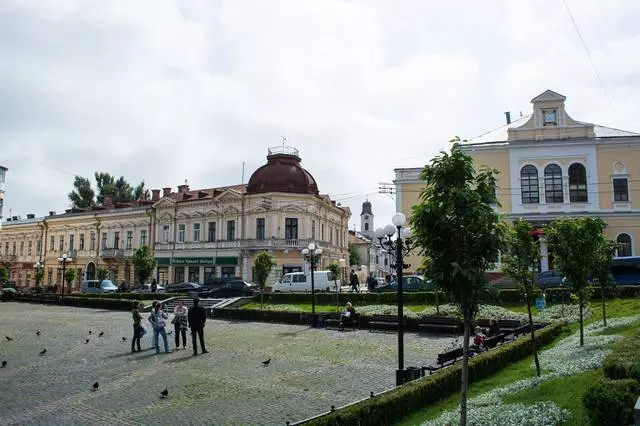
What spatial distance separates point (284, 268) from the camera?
4747 cm

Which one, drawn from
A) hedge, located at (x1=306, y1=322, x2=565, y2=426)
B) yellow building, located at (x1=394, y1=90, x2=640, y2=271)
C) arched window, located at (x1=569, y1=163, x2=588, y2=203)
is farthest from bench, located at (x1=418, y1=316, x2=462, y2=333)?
arched window, located at (x1=569, y1=163, x2=588, y2=203)

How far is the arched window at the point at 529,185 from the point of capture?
4125 centimetres

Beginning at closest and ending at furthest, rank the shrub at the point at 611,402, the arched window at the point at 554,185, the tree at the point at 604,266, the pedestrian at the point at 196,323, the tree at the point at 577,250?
1. the shrub at the point at 611,402
2. the tree at the point at 577,250
3. the tree at the point at 604,266
4. the pedestrian at the point at 196,323
5. the arched window at the point at 554,185

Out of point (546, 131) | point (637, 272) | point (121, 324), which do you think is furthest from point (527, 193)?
point (121, 324)

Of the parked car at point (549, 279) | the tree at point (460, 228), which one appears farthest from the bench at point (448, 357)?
the parked car at point (549, 279)

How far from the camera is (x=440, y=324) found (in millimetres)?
21406

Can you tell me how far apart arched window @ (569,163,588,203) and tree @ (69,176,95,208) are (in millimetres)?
59896

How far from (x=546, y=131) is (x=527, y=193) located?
515 cm

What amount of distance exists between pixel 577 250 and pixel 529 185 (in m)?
29.6

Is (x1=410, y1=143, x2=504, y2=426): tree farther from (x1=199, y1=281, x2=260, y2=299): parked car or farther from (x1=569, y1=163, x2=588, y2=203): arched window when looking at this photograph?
(x1=569, y1=163, x2=588, y2=203): arched window

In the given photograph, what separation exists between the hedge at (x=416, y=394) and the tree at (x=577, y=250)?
7.30ft

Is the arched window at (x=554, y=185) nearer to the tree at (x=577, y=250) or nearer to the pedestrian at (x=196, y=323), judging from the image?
the tree at (x=577, y=250)

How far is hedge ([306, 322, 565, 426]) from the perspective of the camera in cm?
799

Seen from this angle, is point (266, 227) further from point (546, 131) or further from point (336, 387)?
point (336, 387)
